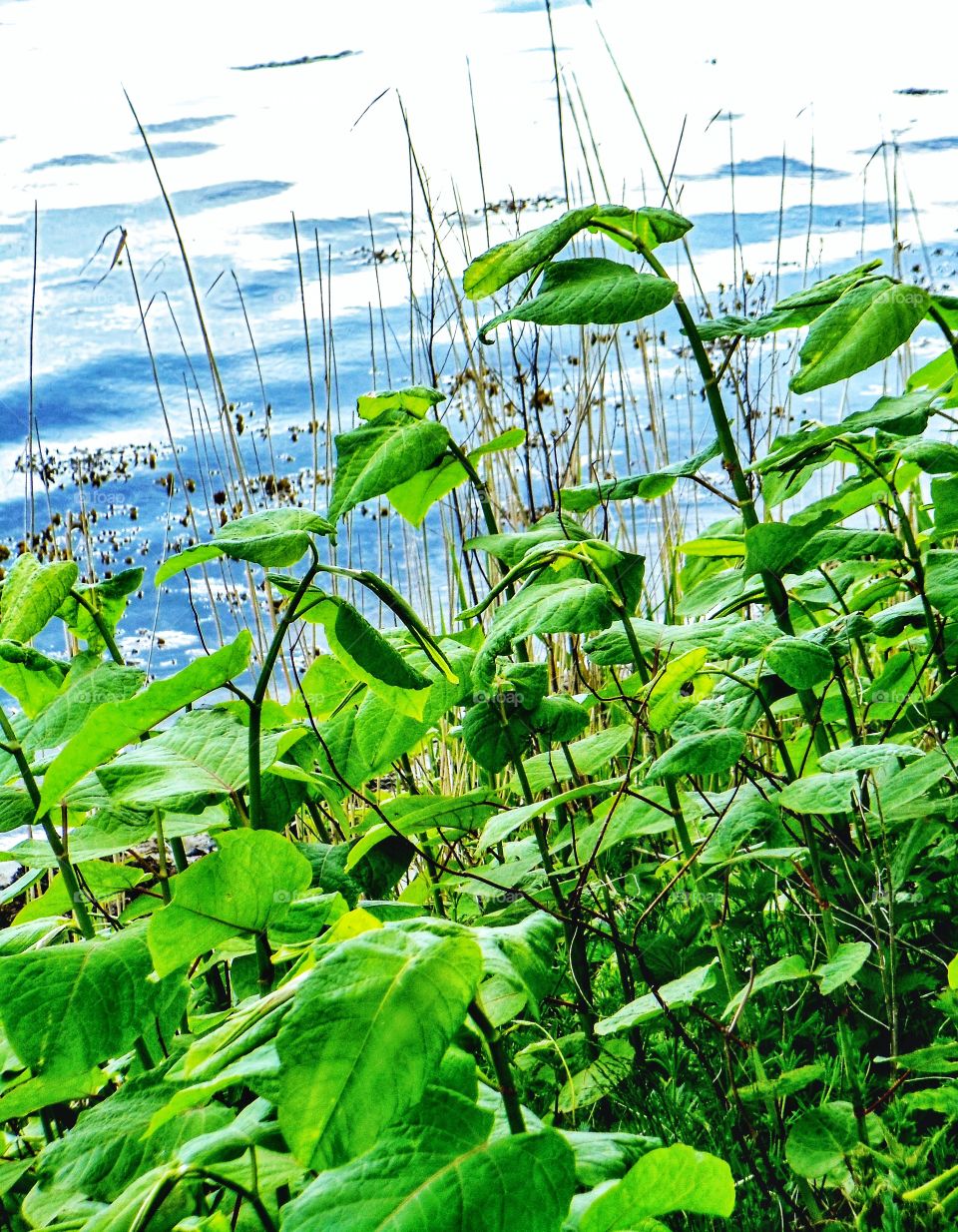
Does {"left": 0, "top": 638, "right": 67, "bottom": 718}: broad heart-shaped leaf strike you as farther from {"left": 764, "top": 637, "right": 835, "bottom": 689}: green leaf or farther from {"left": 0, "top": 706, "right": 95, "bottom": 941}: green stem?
{"left": 764, "top": 637, "right": 835, "bottom": 689}: green leaf

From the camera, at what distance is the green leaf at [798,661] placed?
741 millimetres

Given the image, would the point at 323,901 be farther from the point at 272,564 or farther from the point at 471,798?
the point at 471,798

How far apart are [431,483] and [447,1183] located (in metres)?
0.68

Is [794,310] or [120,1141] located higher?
[794,310]

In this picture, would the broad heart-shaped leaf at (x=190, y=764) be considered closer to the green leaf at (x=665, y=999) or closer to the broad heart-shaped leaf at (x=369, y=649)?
the broad heart-shaped leaf at (x=369, y=649)

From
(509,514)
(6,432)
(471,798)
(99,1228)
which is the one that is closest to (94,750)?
(99,1228)

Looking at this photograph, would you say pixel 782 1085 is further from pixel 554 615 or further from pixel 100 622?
pixel 100 622

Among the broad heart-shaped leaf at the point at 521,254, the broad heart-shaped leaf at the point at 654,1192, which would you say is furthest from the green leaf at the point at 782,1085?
the broad heart-shaped leaf at the point at 521,254

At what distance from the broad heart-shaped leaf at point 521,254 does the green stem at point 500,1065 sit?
0.59m

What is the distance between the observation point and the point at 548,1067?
0.99 meters

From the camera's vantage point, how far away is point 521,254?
2.73 ft

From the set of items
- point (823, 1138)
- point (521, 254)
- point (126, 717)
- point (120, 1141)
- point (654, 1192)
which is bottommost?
point (823, 1138)

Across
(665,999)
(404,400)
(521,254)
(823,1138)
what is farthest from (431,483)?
(823,1138)

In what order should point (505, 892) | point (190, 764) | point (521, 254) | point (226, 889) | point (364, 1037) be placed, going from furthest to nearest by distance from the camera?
point (505, 892) < point (521, 254) < point (190, 764) < point (226, 889) < point (364, 1037)
